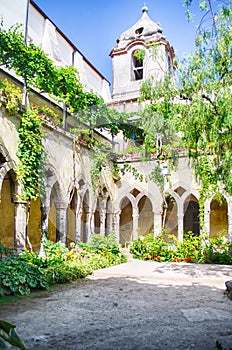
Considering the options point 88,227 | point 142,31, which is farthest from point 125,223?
point 142,31

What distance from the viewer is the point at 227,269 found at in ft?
28.9

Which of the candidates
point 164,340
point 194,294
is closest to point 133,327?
point 164,340

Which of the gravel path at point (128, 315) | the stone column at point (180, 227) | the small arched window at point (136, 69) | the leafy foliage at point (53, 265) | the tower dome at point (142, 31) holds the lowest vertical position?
the gravel path at point (128, 315)

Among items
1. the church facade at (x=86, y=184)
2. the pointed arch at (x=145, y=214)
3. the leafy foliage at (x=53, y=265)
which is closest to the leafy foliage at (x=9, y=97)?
the church facade at (x=86, y=184)

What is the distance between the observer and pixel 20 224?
28.5ft

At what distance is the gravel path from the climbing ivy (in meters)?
3.06

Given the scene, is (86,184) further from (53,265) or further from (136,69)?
(136,69)

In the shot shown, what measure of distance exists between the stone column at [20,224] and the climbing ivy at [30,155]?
24 cm

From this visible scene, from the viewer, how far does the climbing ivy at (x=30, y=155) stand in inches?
344

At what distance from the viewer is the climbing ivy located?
28.7 ft

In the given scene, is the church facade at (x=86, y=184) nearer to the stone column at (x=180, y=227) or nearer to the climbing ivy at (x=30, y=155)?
the stone column at (x=180, y=227)

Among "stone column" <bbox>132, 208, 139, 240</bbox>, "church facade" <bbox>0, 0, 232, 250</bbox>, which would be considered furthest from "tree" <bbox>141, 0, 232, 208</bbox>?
"stone column" <bbox>132, 208, 139, 240</bbox>

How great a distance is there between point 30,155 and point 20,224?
71.0 inches

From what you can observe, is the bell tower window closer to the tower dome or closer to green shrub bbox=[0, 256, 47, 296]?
the tower dome
